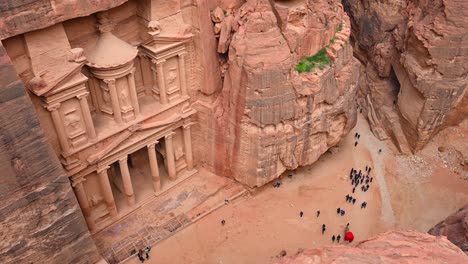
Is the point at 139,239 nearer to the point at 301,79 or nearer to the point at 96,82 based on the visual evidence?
the point at 96,82

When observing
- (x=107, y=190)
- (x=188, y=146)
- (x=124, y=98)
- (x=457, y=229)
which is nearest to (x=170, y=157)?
(x=188, y=146)

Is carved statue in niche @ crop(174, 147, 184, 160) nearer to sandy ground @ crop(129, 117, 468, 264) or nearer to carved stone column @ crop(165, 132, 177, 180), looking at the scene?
carved stone column @ crop(165, 132, 177, 180)

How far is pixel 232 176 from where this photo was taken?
19.1 metres

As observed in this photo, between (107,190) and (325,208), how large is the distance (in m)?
9.02

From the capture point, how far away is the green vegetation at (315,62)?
17.2 metres

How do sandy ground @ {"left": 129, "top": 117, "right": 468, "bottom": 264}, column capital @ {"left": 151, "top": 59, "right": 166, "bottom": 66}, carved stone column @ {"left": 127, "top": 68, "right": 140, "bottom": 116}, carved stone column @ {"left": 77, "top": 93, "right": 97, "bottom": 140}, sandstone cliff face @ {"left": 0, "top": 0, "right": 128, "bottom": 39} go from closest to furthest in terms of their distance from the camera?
sandstone cliff face @ {"left": 0, "top": 0, "right": 128, "bottom": 39}, carved stone column @ {"left": 77, "top": 93, "right": 97, "bottom": 140}, carved stone column @ {"left": 127, "top": 68, "right": 140, "bottom": 116}, column capital @ {"left": 151, "top": 59, "right": 166, "bottom": 66}, sandy ground @ {"left": 129, "top": 117, "right": 468, "bottom": 264}

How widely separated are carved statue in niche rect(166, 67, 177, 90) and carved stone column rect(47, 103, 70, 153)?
4.37m

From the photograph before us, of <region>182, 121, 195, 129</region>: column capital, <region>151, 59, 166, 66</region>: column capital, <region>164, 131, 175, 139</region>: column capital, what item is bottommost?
<region>164, 131, 175, 139</region>: column capital

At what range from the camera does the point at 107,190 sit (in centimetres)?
1655

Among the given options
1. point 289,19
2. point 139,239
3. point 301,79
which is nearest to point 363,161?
point 301,79

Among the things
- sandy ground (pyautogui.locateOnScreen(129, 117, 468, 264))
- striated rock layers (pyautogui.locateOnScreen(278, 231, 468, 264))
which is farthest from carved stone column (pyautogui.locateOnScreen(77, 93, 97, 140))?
striated rock layers (pyautogui.locateOnScreen(278, 231, 468, 264))

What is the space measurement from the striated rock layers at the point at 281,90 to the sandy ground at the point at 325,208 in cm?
137

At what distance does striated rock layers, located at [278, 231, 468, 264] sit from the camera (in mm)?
8648

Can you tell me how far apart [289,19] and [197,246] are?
30.9 ft
